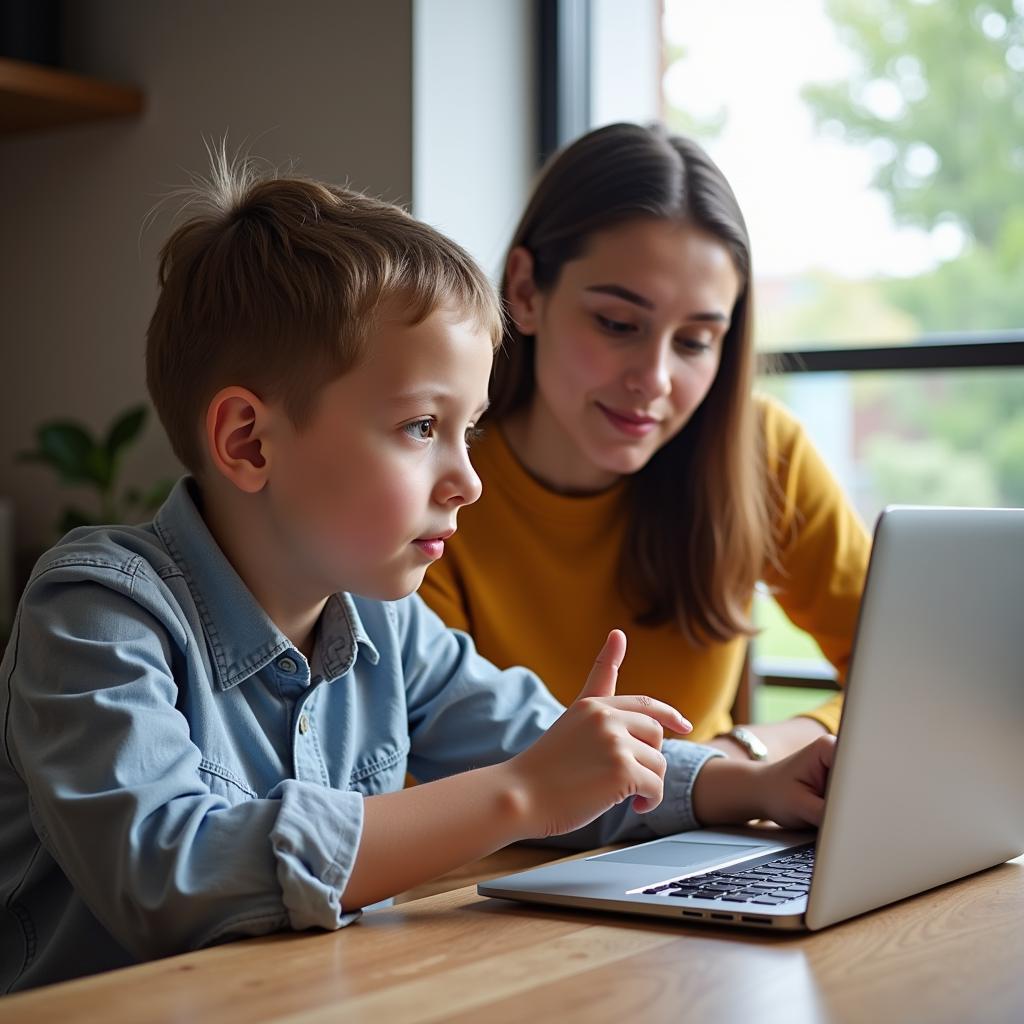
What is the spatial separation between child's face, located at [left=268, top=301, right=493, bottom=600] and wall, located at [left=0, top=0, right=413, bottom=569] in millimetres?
1443

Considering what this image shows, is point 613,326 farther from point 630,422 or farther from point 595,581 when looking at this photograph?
point 595,581

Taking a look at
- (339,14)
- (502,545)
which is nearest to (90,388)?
(339,14)

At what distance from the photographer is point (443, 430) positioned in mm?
1017

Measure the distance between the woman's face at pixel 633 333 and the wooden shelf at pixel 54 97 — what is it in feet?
4.37

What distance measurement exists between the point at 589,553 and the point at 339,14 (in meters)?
1.25

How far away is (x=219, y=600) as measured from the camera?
3.31 feet

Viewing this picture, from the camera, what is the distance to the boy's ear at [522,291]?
1.70m

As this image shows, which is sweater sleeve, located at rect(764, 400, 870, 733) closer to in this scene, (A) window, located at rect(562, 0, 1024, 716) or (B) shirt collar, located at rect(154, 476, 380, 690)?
(A) window, located at rect(562, 0, 1024, 716)

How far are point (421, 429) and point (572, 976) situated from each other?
0.43 m

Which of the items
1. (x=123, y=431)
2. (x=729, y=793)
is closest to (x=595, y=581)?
(x=729, y=793)

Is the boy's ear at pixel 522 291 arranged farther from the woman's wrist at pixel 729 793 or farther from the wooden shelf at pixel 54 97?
the wooden shelf at pixel 54 97

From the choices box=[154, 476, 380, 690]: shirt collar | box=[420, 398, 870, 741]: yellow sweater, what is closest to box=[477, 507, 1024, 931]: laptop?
box=[154, 476, 380, 690]: shirt collar

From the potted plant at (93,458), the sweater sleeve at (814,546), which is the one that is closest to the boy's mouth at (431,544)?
the sweater sleeve at (814,546)

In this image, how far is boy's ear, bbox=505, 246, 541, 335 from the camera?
1701 mm
